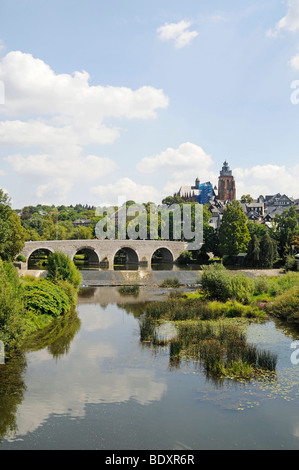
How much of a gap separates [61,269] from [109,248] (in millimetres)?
33325

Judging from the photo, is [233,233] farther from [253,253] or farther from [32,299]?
[32,299]

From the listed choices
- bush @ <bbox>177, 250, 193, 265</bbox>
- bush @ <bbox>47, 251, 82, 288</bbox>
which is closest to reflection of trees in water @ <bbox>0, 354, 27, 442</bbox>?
bush @ <bbox>47, 251, 82, 288</bbox>

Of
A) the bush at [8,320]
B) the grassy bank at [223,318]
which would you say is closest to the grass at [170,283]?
the grassy bank at [223,318]

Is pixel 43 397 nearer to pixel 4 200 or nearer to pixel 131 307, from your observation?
pixel 131 307

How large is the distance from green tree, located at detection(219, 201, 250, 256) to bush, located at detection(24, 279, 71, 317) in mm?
41843

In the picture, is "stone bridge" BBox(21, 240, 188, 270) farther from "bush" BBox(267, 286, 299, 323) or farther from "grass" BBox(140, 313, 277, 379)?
Answer: "grass" BBox(140, 313, 277, 379)

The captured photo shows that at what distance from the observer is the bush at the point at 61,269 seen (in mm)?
33125

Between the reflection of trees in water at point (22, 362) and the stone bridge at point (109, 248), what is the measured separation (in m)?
31.4

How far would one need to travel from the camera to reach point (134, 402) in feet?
48.4

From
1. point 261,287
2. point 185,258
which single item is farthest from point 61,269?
point 185,258

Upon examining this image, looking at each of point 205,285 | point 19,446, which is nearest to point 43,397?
point 19,446
